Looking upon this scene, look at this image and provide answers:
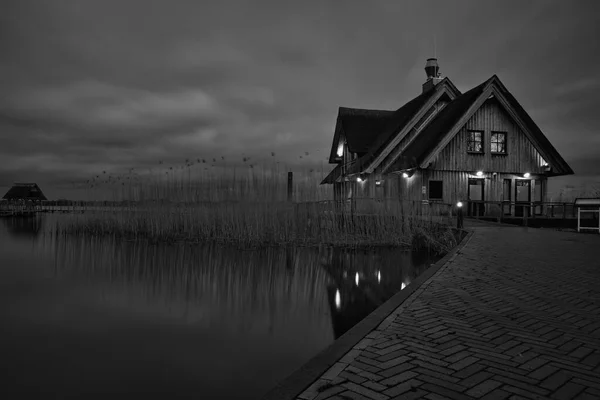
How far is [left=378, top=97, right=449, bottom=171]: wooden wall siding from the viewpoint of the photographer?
18516 millimetres

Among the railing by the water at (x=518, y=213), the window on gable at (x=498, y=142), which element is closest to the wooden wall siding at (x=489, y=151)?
the window on gable at (x=498, y=142)

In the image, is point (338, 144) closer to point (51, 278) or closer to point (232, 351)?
point (51, 278)

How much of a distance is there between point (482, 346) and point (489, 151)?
53.4 feet

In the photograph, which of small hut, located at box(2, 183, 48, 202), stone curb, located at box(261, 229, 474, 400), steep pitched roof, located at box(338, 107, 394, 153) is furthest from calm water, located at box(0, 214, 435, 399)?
small hut, located at box(2, 183, 48, 202)

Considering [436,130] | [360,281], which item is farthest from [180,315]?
[436,130]

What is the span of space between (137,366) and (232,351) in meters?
0.95

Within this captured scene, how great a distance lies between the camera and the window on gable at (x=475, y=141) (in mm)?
17016

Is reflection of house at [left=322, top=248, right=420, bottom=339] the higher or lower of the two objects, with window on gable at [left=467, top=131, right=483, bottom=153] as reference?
lower

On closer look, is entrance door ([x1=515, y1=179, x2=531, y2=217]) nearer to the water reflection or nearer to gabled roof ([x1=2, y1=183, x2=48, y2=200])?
the water reflection

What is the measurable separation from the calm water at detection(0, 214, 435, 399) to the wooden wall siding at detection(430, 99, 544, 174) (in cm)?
791

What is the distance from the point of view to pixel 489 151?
666 inches

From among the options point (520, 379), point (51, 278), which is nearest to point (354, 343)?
point (520, 379)

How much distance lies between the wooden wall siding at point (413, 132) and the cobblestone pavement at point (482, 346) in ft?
46.1

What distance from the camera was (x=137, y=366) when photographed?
380 centimetres
